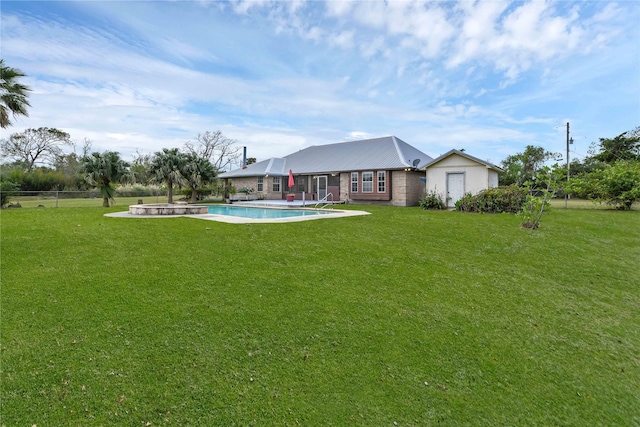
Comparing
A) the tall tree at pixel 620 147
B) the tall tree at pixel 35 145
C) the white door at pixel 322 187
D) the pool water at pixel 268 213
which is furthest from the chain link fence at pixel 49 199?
the tall tree at pixel 620 147

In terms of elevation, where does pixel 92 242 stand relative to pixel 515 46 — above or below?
below

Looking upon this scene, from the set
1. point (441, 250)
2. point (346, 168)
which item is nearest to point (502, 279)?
point (441, 250)

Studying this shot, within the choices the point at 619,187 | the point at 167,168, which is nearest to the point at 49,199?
the point at 167,168

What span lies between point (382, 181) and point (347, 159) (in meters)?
4.07

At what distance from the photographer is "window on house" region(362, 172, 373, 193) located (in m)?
20.3

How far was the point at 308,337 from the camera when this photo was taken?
327 centimetres

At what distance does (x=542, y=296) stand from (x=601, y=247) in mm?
4815

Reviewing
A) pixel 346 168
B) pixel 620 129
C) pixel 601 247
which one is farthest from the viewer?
pixel 620 129

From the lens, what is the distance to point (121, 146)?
45188 mm

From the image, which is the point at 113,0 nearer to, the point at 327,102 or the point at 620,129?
the point at 327,102

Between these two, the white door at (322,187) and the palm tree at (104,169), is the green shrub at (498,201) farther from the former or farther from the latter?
the palm tree at (104,169)

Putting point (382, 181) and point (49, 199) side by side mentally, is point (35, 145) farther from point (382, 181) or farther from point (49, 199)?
point (382, 181)

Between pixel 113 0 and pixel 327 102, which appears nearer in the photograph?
pixel 113 0

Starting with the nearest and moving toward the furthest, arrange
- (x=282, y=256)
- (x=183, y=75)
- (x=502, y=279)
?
1. (x=502, y=279)
2. (x=282, y=256)
3. (x=183, y=75)
